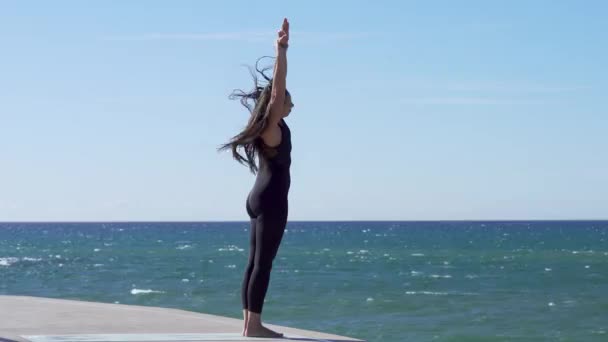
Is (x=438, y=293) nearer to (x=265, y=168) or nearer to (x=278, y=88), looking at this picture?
(x=265, y=168)

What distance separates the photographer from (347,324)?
26.5 meters

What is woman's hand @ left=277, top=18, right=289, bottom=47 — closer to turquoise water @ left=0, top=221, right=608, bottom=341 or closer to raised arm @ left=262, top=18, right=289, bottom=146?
raised arm @ left=262, top=18, right=289, bottom=146

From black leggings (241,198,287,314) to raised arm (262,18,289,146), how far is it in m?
0.46

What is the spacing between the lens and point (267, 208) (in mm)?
6891

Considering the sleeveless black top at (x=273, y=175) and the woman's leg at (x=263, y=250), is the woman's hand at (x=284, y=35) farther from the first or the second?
Answer: the woman's leg at (x=263, y=250)

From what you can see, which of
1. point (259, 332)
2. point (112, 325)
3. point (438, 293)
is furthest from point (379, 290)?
point (259, 332)

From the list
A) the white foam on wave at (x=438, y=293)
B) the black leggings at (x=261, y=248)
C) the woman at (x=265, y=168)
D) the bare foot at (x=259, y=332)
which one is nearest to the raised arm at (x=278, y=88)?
the woman at (x=265, y=168)

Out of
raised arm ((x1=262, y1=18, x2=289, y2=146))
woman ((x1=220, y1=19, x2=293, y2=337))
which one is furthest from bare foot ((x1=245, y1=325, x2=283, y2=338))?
raised arm ((x1=262, y1=18, x2=289, y2=146))

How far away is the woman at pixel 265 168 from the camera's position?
680 centimetres

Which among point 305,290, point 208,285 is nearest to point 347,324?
point 305,290

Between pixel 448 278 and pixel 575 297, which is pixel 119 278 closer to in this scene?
pixel 448 278

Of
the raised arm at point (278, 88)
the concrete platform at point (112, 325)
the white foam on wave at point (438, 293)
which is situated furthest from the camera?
the white foam on wave at point (438, 293)

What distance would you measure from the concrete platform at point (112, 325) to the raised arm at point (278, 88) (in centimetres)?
123

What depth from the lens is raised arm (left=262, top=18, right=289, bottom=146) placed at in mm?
6762
